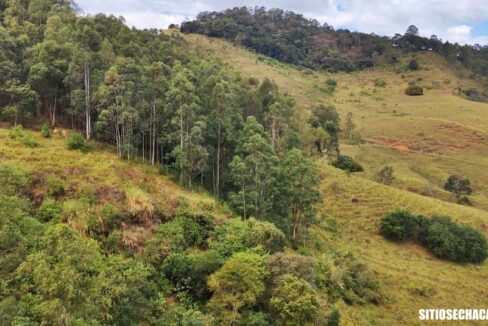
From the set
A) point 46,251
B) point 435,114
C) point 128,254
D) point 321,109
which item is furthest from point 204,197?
point 435,114

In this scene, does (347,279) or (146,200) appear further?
(347,279)

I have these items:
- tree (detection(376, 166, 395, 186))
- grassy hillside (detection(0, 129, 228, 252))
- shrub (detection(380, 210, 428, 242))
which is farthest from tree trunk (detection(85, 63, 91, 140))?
tree (detection(376, 166, 395, 186))

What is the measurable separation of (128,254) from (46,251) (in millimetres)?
8758

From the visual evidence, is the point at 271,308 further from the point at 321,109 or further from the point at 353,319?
the point at 321,109

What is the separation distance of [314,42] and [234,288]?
463 ft

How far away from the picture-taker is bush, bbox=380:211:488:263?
145 ft

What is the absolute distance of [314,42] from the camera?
152375mm

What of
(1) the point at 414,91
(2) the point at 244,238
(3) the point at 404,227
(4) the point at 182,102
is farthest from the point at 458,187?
(1) the point at 414,91

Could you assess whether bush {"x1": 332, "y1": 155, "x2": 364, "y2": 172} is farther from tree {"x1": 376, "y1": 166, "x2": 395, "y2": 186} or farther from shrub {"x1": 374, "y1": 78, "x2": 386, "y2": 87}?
shrub {"x1": 374, "y1": 78, "x2": 386, "y2": 87}

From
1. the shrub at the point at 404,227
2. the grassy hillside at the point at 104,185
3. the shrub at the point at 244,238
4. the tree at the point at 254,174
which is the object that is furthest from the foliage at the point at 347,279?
the shrub at the point at 404,227

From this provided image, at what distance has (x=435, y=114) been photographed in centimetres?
9925

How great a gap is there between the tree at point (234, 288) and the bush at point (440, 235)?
93.0 feet

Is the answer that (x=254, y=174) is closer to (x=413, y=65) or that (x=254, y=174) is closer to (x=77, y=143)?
(x=77, y=143)

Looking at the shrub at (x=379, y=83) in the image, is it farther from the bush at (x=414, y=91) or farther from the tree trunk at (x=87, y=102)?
the tree trunk at (x=87, y=102)
